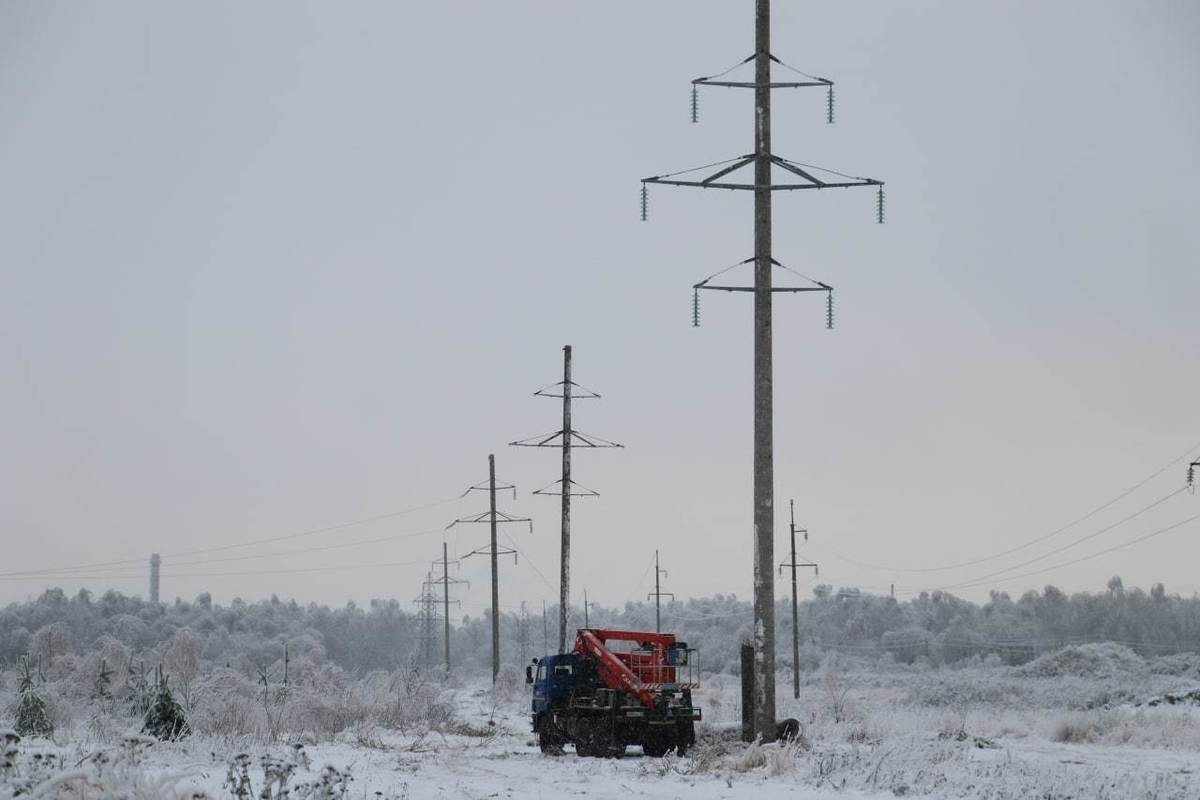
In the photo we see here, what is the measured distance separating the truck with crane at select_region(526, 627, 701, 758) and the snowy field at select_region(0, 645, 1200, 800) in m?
0.63

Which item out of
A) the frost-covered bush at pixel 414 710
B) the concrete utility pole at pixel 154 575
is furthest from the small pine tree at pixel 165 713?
the concrete utility pole at pixel 154 575

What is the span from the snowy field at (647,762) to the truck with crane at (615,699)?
24.6 inches

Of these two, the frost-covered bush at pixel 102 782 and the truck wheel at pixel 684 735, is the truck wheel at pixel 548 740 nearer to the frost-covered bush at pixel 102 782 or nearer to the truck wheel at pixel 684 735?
the truck wheel at pixel 684 735

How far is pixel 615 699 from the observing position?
25297 millimetres

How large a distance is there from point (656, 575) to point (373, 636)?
82.2 meters

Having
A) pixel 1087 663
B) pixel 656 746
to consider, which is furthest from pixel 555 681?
pixel 1087 663

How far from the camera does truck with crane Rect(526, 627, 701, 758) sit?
2522 cm

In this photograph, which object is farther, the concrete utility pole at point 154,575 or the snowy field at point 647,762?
the concrete utility pole at point 154,575

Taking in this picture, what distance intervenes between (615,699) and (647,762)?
2.95m

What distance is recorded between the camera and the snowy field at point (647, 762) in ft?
35.7

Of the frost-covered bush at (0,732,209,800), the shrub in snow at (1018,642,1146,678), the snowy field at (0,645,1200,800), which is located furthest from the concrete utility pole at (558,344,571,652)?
the shrub in snow at (1018,642,1146,678)

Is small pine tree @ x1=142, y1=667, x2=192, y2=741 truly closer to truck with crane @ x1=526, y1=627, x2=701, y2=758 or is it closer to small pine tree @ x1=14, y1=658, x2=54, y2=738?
small pine tree @ x1=14, y1=658, x2=54, y2=738

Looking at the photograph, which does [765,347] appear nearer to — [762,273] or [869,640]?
[762,273]

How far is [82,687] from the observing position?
47469 mm
